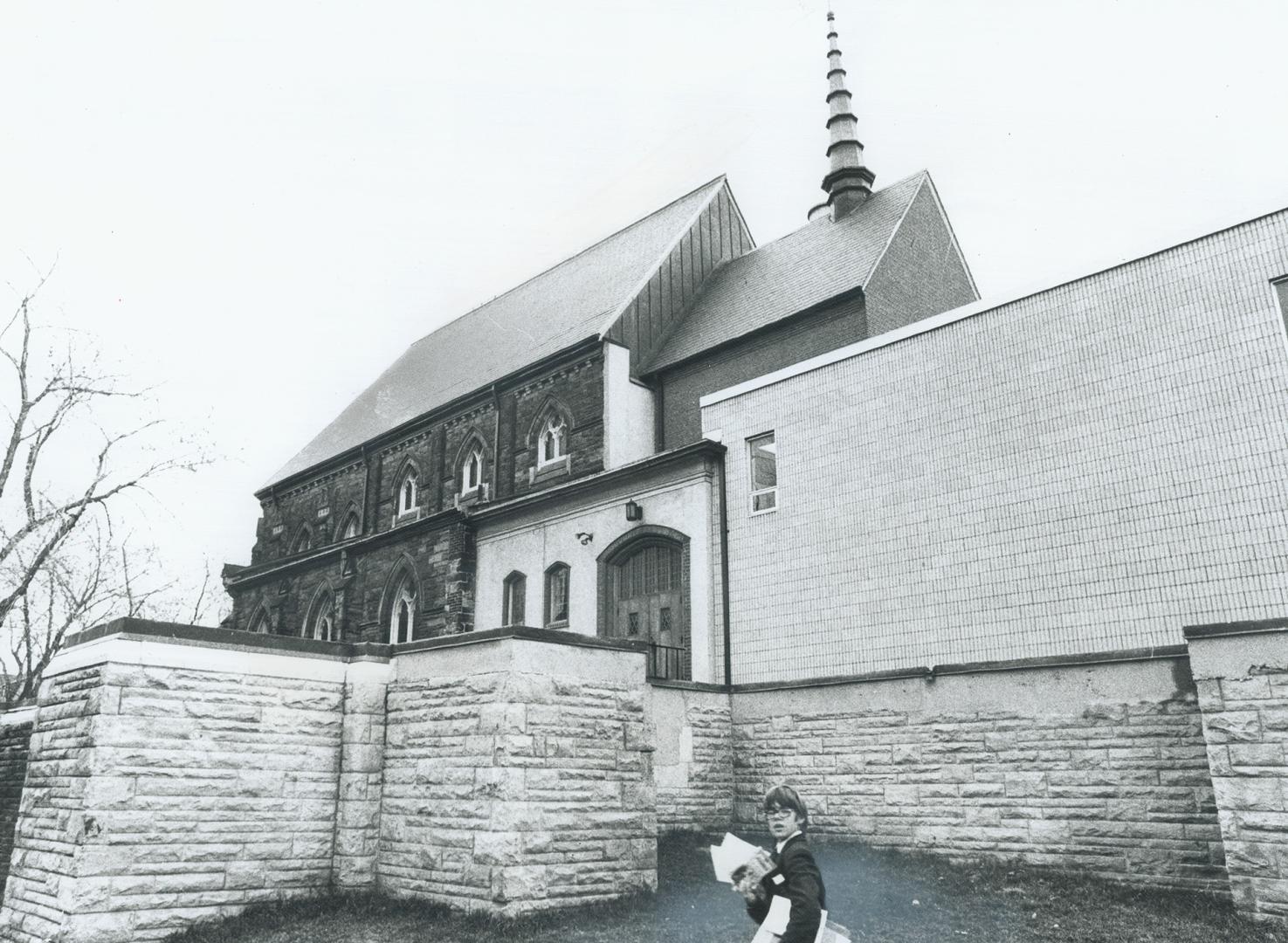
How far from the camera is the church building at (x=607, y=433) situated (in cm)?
1938

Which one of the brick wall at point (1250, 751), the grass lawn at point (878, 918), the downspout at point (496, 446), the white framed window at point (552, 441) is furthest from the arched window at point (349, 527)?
the brick wall at point (1250, 751)

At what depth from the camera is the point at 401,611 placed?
27234 millimetres

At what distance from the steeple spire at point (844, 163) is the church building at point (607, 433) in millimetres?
53

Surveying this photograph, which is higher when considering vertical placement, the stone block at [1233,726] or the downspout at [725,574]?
the downspout at [725,574]

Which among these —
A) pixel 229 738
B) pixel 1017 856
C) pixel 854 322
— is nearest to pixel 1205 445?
pixel 1017 856

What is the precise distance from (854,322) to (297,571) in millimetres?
19738

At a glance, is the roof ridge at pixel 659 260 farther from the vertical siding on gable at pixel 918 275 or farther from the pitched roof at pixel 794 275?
the vertical siding on gable at pixel 918 275

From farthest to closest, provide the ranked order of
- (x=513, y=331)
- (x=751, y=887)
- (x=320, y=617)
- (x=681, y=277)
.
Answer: (x=320, y=617)
(x=513, y=331)
(x=681, y=277)
(x=751, y=887)

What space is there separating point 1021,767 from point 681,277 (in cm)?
1691

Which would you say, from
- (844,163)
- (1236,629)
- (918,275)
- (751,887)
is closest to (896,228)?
(918,275)

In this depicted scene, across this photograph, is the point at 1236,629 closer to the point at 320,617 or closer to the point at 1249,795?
the point at 1249,795

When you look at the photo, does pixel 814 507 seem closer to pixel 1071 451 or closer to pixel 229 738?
pixel 1071 451

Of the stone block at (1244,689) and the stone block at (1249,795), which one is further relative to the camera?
the stone block at (1244,689)

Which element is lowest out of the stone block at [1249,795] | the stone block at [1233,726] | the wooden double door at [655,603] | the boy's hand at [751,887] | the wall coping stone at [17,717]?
the boy's hand at [751,887]
